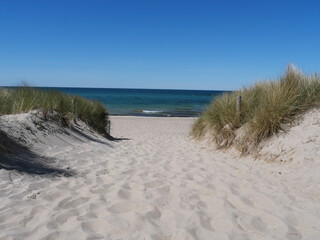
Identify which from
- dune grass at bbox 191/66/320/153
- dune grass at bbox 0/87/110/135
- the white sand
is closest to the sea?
dune grass at bbox 0/87/110/135

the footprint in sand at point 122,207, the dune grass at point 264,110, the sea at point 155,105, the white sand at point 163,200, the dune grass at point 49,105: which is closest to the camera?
the white sand at point 163,200

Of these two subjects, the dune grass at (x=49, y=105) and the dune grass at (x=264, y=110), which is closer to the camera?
the dune grass at (x=264, y=110)

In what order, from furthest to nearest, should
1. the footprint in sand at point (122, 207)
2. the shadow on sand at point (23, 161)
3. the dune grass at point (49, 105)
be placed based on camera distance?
the dune grass at point (49, 105) → the shadow on sand at point (23, 161) → the footprint in sand at point (122, 207)

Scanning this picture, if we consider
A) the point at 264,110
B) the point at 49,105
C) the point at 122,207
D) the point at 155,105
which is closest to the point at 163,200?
the point at 122,207

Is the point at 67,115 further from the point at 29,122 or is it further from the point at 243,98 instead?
the point at 243,98

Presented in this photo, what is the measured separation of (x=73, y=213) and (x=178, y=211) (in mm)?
1080

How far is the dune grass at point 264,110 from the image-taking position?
6969mm

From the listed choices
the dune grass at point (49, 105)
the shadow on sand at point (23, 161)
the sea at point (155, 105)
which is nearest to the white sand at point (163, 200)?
the shadow on sand at point (23, 161)

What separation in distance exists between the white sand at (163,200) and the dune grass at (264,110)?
756 mm

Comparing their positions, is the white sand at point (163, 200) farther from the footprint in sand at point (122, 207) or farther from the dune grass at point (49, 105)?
the dune grass at point (49, 105)

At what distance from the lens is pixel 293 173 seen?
5348 millimetres

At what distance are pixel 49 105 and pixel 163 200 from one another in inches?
255

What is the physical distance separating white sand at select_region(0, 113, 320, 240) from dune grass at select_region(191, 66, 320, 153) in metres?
0.76

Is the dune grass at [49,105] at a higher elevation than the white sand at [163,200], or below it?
higher
